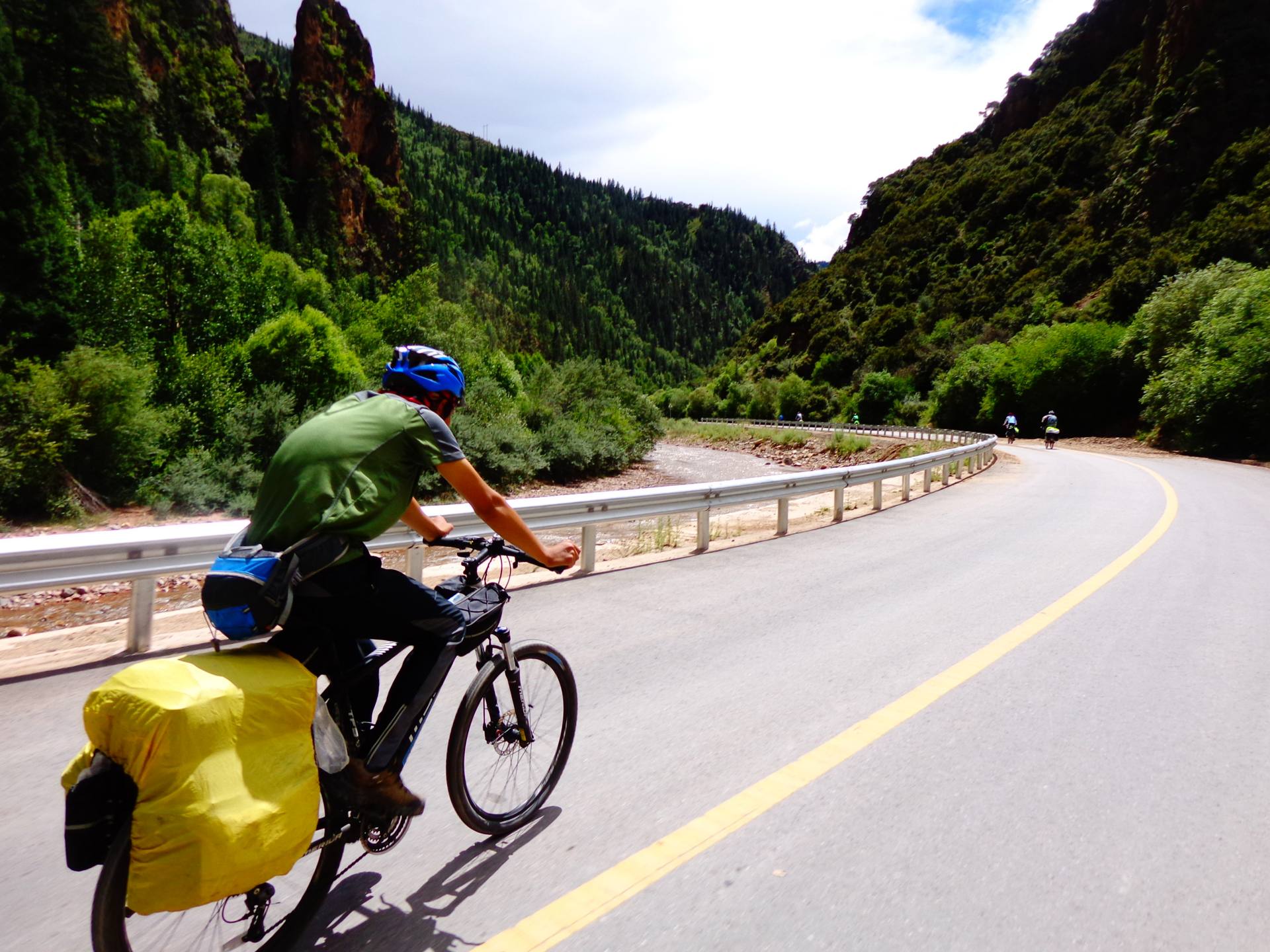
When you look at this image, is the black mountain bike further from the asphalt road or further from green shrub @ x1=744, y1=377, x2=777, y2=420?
green shrub @ x1=744, y1=377, x2=777, y2=420

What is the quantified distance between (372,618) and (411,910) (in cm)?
101

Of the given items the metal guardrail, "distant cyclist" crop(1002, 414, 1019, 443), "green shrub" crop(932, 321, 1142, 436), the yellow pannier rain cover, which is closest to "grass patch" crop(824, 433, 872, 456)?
"distant cyclist" crop(1002, 414, 1019, 443)

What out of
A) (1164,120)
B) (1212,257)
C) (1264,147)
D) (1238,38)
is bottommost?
(1212,257)

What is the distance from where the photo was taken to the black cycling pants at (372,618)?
8.22ft

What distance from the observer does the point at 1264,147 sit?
53719 mm

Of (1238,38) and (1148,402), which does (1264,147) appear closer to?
(1238,38)

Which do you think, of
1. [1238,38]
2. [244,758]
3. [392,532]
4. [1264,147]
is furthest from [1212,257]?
[244,758]

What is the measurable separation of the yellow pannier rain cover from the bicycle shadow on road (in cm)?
51

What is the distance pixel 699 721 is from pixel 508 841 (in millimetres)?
1510

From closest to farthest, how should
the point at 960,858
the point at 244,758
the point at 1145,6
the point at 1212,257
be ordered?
the point at 244,758 < the point at 960,858 < the point at 1212,257 < the point at 1145,6

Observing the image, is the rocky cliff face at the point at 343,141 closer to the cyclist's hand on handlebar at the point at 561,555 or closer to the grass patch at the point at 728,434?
the grass patch at the point at 728,434

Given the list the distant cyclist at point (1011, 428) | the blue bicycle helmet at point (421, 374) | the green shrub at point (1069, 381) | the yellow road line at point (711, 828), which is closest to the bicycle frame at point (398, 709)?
the yellow road line at point (711, 828)

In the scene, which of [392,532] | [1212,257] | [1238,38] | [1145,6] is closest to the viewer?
[392,532]

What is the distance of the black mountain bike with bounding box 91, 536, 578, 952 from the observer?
7.29 ft
